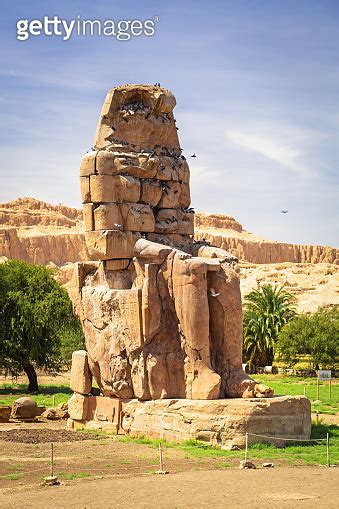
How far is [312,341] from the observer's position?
39000 mm

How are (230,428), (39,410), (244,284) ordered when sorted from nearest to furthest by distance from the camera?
(230,428) < (39,410) < (244,284)

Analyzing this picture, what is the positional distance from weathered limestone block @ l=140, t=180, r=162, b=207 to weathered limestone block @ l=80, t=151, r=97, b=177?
4.04 ft

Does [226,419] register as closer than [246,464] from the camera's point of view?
No

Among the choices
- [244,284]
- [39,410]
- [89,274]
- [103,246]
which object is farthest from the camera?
[244,284]

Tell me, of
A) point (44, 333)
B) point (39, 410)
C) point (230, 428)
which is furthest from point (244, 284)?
point (230, 428)

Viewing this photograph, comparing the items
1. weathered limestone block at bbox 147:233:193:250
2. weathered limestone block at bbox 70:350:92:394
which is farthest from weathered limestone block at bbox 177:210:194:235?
weathered limestone block at bbox 70:350:92:394

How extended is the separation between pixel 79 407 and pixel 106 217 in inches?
176

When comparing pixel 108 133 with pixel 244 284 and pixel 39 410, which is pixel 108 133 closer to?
pixel 39 410

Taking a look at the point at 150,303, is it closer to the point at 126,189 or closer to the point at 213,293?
the point at 213,293

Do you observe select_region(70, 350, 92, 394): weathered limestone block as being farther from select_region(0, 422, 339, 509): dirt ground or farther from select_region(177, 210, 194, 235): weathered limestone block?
select_region(177, 210, 194, 235): weathered limestone block

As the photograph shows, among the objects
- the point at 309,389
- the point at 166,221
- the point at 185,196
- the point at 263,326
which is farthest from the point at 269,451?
the point at 263,326

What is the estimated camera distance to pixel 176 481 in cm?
1366

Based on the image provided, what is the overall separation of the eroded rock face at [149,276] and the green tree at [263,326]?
21.4 metres

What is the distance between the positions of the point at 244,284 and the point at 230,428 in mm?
66113
